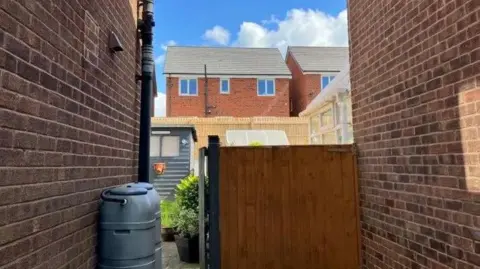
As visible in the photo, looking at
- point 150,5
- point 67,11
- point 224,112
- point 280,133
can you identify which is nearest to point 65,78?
point 67,11

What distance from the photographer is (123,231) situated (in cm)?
290

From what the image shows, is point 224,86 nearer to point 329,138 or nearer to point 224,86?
point 224,86

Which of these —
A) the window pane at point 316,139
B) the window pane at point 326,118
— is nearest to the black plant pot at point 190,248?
the window pane at point 326,118

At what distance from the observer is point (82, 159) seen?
2.68 meters

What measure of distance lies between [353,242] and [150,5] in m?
3.67

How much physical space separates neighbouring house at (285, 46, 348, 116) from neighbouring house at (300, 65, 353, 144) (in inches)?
517

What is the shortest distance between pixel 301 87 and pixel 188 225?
1949 cm

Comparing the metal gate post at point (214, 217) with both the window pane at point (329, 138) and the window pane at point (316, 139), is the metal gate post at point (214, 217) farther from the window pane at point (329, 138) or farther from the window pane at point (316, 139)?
the window pane at point (316, 139)

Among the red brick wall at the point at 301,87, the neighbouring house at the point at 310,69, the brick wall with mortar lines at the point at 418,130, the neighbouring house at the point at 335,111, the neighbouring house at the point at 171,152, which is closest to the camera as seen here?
the brick wall with mortar lines at the point at 418,130

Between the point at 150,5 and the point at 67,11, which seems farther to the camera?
the point at 150,5

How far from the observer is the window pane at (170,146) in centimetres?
1423

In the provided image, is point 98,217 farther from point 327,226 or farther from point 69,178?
point 327,226

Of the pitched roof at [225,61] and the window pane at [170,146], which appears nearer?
the window pane at [170,146]

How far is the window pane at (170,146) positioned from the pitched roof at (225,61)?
9.77m
